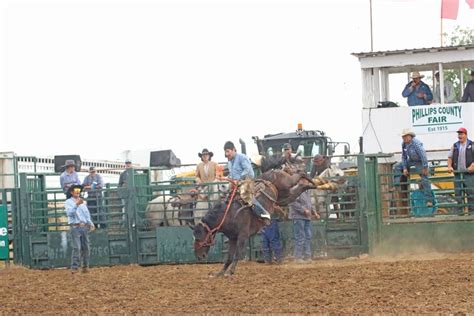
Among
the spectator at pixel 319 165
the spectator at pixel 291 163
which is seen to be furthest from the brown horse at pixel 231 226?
the spectator at pixel 319 165

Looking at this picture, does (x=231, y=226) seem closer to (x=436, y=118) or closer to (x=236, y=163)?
(x=236, y=163)

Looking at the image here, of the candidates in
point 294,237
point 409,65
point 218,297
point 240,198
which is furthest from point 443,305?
point 409,65

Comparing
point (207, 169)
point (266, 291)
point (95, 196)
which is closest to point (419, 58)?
point (207, 169)

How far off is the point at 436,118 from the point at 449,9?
103 inches

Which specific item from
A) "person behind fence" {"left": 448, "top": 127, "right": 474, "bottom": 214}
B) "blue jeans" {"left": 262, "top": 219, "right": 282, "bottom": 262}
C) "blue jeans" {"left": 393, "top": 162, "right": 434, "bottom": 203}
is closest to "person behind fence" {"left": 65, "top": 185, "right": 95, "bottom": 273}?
"blue jeans" {"left": 262, "top": 219, "right": 282, "bottom": 262}

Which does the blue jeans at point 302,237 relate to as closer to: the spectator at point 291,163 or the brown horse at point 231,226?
the spectator at point 291,163

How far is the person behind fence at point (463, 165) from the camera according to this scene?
17344 millimetres

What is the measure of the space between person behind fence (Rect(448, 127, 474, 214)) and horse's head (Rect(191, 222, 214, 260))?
4878 millimetres

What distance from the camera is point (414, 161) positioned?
1755 cm

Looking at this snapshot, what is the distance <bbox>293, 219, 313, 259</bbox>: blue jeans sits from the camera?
56.4ft

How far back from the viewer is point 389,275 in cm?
1284

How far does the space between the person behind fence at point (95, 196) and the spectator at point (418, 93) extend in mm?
6448

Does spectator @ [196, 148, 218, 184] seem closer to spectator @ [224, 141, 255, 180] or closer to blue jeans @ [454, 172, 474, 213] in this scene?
spectator @ [224, 141, 255, 180]

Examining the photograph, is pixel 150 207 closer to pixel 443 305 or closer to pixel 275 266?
pixel 275 266
